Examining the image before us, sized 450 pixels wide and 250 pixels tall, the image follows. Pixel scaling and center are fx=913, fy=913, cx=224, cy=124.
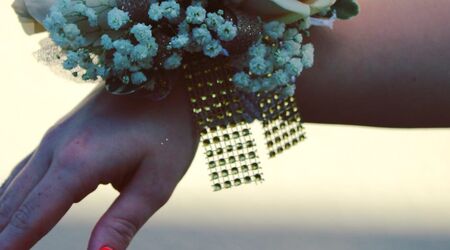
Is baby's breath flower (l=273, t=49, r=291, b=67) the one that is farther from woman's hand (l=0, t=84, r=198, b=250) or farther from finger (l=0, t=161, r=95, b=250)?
finger (l=0, t=161, r=95, b=250)

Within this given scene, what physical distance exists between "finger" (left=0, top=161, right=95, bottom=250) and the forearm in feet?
1.24

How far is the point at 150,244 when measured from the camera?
196cm

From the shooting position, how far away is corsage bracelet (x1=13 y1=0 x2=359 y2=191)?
1175 mm

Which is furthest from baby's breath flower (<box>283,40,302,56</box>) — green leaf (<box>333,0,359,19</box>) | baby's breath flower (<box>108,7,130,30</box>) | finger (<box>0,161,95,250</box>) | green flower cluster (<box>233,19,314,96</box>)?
finger (<box>0,161,95,250</box>)

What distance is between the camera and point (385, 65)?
132 centimetres

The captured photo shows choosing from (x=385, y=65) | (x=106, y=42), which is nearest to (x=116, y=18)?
(x=106, y=42)

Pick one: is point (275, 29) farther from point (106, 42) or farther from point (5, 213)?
point (5, 213)

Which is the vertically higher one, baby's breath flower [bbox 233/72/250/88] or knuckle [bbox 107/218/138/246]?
baby's breath flower [bbox 233/72/250/88]

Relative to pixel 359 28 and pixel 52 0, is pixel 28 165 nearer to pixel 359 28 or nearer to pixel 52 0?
pixel 52 0

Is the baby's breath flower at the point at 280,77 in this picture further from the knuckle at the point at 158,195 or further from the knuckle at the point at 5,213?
the knuckle at the point at 5,213

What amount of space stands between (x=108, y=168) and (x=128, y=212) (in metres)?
0.06

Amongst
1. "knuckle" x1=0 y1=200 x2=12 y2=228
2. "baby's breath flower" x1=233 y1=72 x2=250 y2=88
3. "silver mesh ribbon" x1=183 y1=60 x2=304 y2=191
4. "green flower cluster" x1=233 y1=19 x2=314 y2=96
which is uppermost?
"green flower cluster" x1=233 y1=19 x2=314 y2=96

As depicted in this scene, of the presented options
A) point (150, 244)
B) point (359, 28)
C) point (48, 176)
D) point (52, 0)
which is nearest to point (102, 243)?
point (48, 176)

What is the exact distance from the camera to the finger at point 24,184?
122 cm
